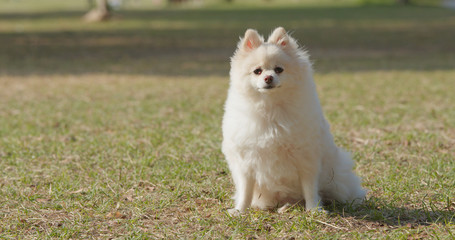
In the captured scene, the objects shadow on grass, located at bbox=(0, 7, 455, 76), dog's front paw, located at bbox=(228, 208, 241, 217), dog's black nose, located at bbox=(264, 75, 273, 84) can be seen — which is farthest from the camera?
shadow on grass, located at bbox=(0, 7, 455, 76)

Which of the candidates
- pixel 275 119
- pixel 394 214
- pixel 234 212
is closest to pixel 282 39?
pixel 275 119

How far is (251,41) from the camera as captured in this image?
4.23 metres

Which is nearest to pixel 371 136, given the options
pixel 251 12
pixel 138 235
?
pixel 138 235

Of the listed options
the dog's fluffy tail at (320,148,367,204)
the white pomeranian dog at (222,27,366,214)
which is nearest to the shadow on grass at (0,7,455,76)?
the dog's fluffy tail at (320,148,367,204)

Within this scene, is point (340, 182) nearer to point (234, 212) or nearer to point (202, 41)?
point (234, 212)

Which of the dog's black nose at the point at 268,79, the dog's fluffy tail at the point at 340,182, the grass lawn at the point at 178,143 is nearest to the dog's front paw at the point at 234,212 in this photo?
the grass lawn at the point at 178,143

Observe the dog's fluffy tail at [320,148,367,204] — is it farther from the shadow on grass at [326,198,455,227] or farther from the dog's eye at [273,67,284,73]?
the dog's eye at [273,67,284,73]

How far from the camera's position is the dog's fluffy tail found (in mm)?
4508

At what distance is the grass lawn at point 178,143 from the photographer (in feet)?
14.2

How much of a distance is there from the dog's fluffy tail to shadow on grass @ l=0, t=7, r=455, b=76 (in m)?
9.76

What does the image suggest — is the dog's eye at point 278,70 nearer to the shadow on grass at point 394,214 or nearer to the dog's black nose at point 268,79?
the dog's black nose at point 268,79

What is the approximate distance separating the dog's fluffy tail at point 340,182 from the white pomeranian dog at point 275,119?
179 mm

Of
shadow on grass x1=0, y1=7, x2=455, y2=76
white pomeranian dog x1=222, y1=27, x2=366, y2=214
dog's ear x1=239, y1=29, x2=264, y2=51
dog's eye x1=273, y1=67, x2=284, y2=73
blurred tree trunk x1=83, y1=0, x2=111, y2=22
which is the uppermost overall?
dog's ear x1=239, y1=29, x2=264, y2=51

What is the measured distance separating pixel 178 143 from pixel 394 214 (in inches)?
129
